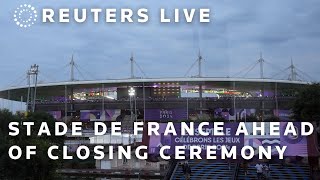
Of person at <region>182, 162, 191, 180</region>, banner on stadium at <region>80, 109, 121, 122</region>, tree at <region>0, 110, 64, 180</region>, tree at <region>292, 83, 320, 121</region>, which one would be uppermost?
tree at <region>292, 83, 320, 121</region>

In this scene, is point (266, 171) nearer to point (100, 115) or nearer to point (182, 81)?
point (182, 81)

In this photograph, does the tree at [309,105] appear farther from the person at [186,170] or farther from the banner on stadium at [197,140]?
the person at [186,170]

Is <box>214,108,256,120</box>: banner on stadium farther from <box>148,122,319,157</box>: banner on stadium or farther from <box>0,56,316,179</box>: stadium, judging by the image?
<box>148,122,319,157</box>: banner on stadium

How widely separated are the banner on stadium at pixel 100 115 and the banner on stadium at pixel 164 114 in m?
4.09

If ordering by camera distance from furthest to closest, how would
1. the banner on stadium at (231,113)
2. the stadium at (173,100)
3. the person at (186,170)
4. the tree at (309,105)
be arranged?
the stadium at (173,100) < the banner on stadium at (231,113) < the tree at (309,105) < the person at (186,170)

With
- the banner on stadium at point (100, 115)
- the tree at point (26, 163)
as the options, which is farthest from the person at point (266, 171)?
the banner on stadium at point (100, 115)

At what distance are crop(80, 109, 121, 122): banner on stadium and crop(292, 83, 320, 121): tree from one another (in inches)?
1506

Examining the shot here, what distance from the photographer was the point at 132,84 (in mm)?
58469

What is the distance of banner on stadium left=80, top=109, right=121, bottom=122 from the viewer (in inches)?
2250

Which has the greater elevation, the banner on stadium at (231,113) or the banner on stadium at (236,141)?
the banner on stadium at (231,113)

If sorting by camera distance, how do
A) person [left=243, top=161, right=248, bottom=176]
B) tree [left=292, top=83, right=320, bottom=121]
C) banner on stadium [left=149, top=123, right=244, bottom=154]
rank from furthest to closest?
1. tree [left=292, top=83, right=320, bottom=121]
2. person [left=243, top=161, right=248, bottom=176]
3. banner on stadium [left=149, top=123, right=244, bottom=154]

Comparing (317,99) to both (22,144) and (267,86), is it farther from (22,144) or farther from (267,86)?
(267,86)

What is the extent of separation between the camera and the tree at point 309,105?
19.9 metres

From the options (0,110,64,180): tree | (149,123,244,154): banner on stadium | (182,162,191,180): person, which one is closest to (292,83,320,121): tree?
(149,123,244,154): banner on stadium
